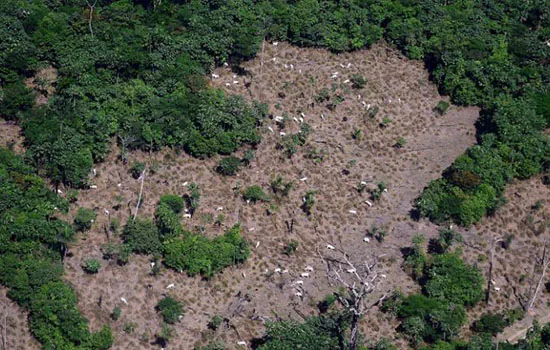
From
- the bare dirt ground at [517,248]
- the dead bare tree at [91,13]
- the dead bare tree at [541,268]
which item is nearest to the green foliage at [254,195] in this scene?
the bare dirt ground at [517,248]

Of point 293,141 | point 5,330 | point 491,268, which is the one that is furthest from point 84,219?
point 491,268

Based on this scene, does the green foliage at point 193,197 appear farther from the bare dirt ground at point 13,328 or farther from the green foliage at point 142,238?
the bare dirt ground at point 13,328

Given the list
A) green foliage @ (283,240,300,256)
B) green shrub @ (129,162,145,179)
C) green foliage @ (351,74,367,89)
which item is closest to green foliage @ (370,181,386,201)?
green foliage @ (283,240,300,256)

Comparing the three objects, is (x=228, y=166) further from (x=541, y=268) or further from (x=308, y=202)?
(x=541, y=268)

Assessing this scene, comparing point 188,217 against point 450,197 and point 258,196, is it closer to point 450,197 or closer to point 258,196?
point 258,196

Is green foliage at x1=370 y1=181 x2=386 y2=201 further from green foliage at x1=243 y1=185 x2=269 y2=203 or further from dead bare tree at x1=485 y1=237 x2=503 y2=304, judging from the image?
dead bare tree at x1=485 y1=237 x2=503 y2=304

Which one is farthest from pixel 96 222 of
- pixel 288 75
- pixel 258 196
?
pixel 288 75
